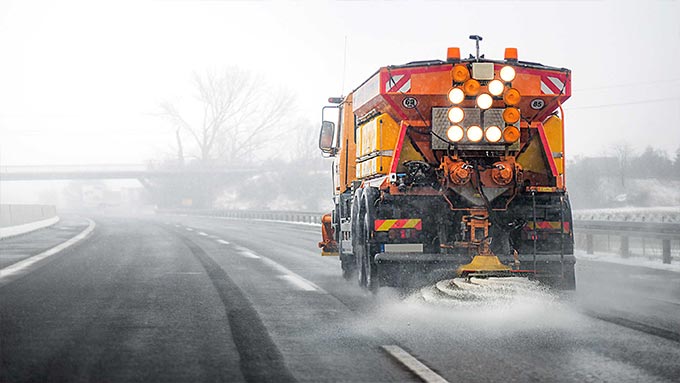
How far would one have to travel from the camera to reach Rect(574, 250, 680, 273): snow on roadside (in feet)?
45.6

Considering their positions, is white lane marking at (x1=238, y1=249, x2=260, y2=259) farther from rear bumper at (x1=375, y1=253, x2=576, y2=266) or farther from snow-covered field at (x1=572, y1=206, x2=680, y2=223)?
snow-covered field at (x1=572, y1=206, x2=680, y2=223)

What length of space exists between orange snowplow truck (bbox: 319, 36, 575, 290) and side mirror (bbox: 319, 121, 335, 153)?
3.69 m

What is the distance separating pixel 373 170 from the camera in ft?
32.1

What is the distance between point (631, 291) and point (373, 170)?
3776 mm

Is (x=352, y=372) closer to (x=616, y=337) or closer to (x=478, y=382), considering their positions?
(x=478, y=382)

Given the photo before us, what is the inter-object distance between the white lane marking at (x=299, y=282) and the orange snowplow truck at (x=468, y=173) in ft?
5.44

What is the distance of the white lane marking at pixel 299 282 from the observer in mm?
10805

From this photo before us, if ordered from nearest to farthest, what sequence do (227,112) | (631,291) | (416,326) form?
1. (416,326)
2. (631,291)
3. (227,112)

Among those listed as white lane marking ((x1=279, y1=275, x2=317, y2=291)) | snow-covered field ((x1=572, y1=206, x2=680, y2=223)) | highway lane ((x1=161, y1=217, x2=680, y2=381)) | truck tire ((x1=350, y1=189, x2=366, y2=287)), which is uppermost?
snow-covered field ((x1=572, y1=206, x2=680, y2=223))

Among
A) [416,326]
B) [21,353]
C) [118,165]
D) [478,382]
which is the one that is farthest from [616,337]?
[118,165]

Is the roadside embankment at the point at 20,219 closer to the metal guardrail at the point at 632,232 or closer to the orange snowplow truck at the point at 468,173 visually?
the metal guardrail at the point at 632,232

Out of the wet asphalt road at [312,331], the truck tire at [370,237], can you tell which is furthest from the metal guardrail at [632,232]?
the truck tire at [370,237]

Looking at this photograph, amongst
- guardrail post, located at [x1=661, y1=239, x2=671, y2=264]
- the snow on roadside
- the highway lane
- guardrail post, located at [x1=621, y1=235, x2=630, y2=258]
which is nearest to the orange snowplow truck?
the highway lane

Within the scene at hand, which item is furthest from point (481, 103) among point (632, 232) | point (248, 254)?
point (248, 254)
